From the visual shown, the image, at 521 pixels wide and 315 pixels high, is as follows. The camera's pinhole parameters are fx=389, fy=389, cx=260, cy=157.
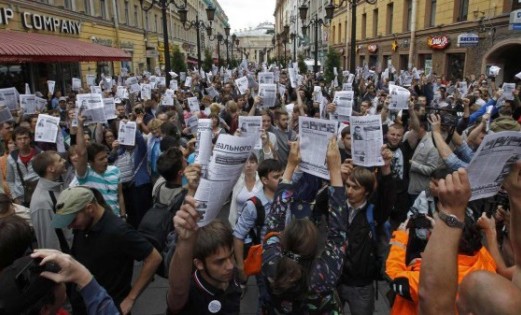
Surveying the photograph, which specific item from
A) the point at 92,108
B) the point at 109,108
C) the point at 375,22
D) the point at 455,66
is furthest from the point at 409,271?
the point at 375,22

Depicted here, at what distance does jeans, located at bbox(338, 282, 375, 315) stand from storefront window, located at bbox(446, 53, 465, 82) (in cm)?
1986

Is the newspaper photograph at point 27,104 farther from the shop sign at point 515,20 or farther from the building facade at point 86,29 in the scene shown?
the shop sign at point 515,20

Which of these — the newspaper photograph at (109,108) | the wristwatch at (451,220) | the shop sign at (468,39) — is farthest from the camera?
the shop sign at (468,39)

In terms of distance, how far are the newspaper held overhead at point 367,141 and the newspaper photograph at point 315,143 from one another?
74 cm

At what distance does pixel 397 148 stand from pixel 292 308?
3.52 metres

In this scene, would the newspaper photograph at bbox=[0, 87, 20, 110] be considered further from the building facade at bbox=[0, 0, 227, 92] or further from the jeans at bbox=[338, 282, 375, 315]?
the building facade at bbox=[0, 0, 227, 92]

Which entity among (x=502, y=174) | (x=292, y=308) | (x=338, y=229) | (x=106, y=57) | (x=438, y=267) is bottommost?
(x=292, y=308)

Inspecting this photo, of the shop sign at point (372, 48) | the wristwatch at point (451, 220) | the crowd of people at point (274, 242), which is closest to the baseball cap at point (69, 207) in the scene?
the crowd of people at point (274, 242)

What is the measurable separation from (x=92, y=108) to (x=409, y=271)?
545 centimetres

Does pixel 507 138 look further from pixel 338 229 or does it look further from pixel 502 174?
pixel 338 229

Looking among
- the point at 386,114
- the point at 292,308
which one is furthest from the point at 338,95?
the point at 292,308

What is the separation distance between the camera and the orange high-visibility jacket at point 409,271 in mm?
2049

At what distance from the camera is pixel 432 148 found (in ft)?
15.3

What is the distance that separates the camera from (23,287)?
1590mm
